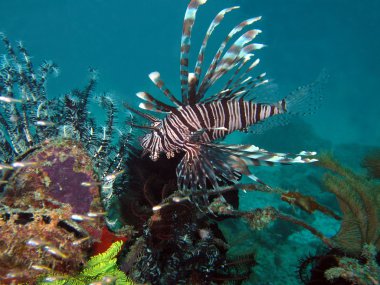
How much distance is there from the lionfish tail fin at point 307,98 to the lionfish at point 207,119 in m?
0.53

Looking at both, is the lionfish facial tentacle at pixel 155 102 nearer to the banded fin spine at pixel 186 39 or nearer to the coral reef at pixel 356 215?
the banded fin spine at pixel 186 39

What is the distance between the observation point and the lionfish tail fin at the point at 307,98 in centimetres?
430

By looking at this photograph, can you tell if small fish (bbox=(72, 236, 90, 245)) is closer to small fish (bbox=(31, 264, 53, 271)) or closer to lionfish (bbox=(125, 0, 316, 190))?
small fish (bbox=(31, 264, 53, 271))

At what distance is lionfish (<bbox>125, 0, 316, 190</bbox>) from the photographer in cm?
309

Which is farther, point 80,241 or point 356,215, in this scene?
point 356,215

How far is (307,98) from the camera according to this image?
442 cm

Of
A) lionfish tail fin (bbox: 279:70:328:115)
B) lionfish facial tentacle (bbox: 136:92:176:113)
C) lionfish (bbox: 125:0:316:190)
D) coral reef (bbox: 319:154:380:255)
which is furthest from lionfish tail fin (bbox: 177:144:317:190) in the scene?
lionfish tail fin (bbox: 279:70:328:115)

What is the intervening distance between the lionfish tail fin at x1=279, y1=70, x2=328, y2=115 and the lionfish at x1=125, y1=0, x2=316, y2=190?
1.74 feet

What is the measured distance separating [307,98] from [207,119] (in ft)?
6.31

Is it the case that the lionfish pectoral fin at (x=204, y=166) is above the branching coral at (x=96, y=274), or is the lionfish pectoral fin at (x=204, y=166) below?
above

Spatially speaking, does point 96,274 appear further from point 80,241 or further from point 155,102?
point 155,102

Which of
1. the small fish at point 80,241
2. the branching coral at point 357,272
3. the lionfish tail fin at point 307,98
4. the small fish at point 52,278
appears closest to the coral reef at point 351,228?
the branching coral at point 357,272

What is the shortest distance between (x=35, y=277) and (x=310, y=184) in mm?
13294

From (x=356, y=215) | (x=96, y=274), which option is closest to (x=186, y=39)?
(x=96, y=274)
